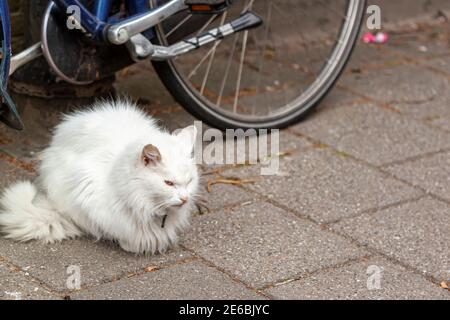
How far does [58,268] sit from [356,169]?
1546 millimetres

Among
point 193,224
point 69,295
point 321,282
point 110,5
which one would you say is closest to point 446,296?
point 321,282

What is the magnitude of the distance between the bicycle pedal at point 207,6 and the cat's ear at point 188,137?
2.35 feet

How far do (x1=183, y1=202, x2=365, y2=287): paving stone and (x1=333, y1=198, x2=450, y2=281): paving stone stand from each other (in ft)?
0.40

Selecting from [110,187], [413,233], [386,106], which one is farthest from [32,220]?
[386,106]

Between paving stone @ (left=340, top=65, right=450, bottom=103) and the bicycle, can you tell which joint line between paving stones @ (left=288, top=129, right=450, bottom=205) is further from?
paving stone @ (left=340, top=65, right=450, bottom=103)

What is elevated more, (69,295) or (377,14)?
(377,14)

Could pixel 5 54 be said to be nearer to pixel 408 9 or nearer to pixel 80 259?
pixel 80 259

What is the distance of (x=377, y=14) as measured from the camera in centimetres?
514

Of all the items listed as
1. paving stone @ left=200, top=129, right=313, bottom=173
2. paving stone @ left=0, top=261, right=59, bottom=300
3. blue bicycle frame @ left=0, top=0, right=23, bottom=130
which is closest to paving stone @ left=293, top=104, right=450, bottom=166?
paving stone @ left=200, top=129, right=313, bottom=173

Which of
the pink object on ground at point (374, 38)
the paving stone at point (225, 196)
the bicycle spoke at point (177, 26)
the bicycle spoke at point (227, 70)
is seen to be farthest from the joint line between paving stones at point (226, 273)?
the pink object on ground at point (374, 38)

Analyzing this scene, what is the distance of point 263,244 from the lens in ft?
11.0

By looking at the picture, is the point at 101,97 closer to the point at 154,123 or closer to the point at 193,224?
the point at 154,123

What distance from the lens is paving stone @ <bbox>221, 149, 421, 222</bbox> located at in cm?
367

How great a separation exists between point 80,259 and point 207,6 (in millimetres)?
1239
